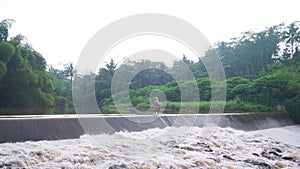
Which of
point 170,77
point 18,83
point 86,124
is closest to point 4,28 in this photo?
point 18,83

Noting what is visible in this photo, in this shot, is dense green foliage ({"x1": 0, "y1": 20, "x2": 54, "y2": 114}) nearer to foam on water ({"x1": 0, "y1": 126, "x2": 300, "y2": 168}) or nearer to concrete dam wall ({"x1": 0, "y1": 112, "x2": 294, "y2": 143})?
concrete dam wall ({"x1": 0, "y1": 112, "x2": 294, "y2": 143})

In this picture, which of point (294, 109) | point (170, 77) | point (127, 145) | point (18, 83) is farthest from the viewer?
point (170, 77)

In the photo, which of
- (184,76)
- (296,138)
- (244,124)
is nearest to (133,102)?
(184,76)

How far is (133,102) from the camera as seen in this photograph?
20406 mm

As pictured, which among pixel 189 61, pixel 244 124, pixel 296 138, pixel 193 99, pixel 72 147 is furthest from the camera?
pixel 189 61

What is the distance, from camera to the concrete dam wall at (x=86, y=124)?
5.08 meters

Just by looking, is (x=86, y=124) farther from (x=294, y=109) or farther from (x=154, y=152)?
(x=294, y=109)

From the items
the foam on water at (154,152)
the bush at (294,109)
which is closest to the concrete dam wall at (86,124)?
the foam on water at (154,152)

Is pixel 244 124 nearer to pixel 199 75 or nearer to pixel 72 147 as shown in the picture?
pixel 72 147

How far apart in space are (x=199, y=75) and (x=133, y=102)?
6.18 m

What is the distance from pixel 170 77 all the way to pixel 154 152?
17527 millimetres

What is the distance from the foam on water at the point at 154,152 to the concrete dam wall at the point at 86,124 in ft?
0.81

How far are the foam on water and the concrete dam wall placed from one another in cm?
25

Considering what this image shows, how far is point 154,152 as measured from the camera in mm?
5531
